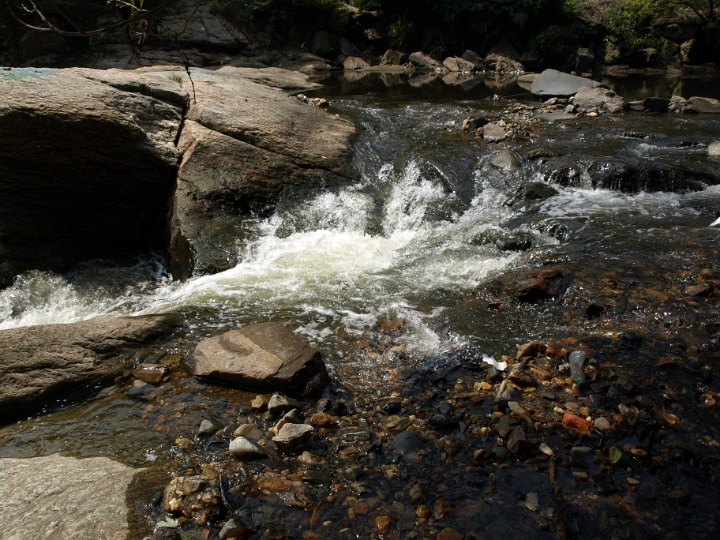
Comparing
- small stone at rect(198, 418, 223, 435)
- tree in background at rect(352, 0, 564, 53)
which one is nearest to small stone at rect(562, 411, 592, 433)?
small stone at rect(198, 418, 223, 435)

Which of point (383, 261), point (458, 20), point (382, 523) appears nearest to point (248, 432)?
point (382, 523)

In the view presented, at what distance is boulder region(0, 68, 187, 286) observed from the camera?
5.85 metres

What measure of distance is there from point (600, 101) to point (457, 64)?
1089cm

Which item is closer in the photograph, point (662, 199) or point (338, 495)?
point (338, 495)

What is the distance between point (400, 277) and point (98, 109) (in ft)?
13.3

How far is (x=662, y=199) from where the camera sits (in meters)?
6.79

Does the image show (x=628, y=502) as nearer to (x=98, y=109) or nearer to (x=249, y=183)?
(x=249, y=183)

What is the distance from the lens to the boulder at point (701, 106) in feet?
35.6

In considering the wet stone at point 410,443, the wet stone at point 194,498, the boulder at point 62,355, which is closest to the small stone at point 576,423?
the wet stone at point 410,443

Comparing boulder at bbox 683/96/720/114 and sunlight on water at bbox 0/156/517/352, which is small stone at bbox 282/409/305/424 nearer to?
sunlight on water at bbox 0/156/517/352

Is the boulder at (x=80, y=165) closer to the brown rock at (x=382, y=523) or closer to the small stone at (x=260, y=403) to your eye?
the small stone at (x=260, y=403)

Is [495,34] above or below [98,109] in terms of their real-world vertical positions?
above

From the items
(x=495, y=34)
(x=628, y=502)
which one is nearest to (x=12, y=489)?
(x=628, y=502)

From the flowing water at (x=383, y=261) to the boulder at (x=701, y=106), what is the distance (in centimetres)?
190
